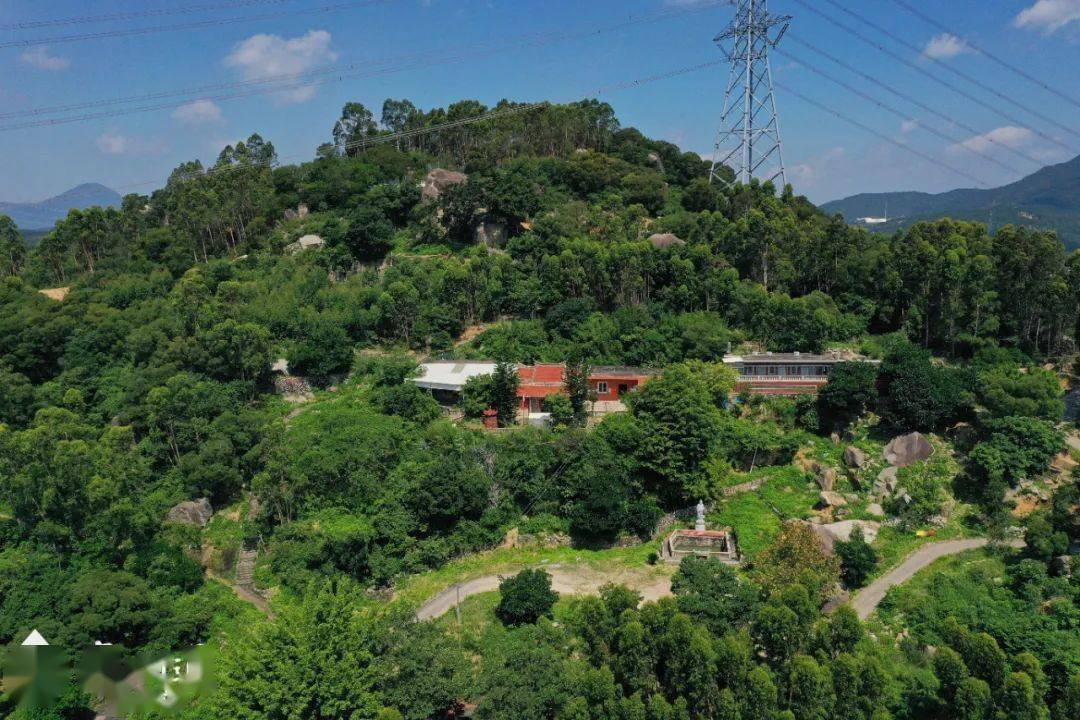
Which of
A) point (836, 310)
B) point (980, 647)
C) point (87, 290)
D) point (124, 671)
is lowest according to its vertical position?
point (124, 671)

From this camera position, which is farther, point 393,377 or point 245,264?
point 245,264

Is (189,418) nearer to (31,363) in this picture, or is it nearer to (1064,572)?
(31,363)

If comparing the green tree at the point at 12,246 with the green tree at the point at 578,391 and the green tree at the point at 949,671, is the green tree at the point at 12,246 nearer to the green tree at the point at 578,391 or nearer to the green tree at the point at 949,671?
the green tree at the point at 578,391

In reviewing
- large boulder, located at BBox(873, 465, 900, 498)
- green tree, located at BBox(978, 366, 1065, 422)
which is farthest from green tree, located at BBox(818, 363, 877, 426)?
green tree, located at BBox(978, 366, 1065, 422)

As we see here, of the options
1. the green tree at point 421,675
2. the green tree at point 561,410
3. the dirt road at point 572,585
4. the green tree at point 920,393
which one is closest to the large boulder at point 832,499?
the green tree at point 920,393

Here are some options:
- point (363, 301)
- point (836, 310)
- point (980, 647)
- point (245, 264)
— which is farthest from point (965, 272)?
point (245, 264)

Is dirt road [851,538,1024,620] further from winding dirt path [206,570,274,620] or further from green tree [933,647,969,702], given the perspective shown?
winding dirt path [206,570,274,620]
